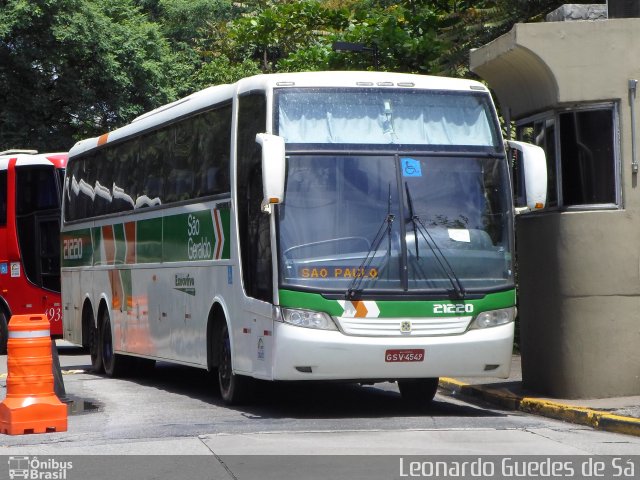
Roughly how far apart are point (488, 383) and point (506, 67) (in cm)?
402

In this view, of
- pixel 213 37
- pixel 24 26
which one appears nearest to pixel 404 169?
pixel 24 26

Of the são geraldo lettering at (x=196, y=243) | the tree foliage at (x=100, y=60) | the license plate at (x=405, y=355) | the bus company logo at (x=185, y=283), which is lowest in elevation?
the license plate at (x=405, y=355)

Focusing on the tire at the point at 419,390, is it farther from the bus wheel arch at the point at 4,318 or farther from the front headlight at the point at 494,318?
the bus wheel arch at the point at 4,318

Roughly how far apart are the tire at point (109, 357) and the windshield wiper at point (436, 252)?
25.9ft

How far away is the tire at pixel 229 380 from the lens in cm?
1442

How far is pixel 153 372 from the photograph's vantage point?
2083 centimetres

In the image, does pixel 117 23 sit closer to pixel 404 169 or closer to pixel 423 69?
pixel 423 69

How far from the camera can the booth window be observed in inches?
553

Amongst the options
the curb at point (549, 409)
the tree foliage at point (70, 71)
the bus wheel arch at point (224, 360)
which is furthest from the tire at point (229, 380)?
the tree foliage at point (70, 71)

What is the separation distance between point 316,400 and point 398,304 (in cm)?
313

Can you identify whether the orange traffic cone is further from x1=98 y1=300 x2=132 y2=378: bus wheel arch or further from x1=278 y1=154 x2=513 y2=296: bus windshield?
x1=98 y1=300 x2=132 y2=378: bus wheel arch
